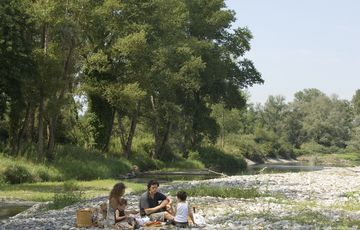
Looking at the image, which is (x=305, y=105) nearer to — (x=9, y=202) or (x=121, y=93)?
(x=121, y=93)

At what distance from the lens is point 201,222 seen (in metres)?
18.2

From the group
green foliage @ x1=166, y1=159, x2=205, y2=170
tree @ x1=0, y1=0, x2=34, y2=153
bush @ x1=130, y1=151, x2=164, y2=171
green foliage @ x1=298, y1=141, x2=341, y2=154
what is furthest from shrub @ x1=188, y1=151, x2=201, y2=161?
green foliage @ x1=298, y1=141, x2=341, y2=154

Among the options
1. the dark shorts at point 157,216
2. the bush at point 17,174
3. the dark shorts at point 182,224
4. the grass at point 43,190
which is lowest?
the dark shorts at point 182,224

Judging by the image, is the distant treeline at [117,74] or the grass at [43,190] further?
the distant treeline at [117,74]

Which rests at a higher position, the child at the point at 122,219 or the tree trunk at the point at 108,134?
the tree trunk at the point at 108,134

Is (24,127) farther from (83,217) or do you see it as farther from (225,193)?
(83,217)

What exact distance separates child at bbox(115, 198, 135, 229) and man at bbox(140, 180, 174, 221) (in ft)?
4.14

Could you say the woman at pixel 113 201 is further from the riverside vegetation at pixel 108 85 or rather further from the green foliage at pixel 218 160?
the green foliage at pixel 218 160

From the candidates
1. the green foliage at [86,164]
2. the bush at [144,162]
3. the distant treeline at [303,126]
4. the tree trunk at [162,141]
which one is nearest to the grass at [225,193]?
the green foliage at [86,164]

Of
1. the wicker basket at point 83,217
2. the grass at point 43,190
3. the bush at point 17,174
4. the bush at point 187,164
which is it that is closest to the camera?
the wicker basket at point 83,217

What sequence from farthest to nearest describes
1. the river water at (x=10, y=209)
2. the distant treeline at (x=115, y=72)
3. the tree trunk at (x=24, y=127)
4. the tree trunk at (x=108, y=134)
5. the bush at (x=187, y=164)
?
the bush at (x=187, y=164), the tree trunk at (x=108, y=134), the tree trunk at (x=24, y=127), the distant treeline at (x=115, y=72), the river water at (x=10, y=209)

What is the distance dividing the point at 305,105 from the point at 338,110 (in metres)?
11.0

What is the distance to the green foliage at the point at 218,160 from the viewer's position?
73988 millimetres

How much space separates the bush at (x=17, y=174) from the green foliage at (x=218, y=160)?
36.5 metres
